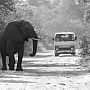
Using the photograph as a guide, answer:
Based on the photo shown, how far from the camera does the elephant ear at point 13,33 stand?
2262cm

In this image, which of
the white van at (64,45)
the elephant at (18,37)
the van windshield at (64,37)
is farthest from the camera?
the van windshield at (64,37)

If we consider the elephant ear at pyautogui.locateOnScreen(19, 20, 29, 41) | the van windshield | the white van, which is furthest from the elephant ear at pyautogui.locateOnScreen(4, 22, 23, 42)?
the van windshield

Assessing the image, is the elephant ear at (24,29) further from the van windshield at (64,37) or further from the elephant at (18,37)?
the van windshield at (64,37)

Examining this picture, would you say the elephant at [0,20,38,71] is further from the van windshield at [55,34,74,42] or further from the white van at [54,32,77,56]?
the van windshield at [55,34,74,42]

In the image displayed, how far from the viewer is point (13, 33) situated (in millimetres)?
22766

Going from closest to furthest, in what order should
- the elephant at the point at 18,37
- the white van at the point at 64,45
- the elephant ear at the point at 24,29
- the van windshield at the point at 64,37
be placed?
the elephant at the point at 18,37 → the elephant ear at the point at 24,29 → the white van at the point at 64,45 → the van windshield at the point at 64,37

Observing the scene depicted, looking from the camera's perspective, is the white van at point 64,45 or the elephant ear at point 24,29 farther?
the white van at point 64,45

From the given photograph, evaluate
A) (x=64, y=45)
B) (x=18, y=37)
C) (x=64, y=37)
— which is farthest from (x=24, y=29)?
(x=64, y=37)

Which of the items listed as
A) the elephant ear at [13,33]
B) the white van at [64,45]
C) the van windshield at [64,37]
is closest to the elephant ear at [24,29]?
the elephant ear at [13,33]

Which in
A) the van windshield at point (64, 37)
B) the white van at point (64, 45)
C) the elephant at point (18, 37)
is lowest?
the white van at point (64, 45)

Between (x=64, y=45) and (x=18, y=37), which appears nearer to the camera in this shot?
(x=18, y=37)

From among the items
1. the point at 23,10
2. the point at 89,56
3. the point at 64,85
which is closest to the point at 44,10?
the point at 23,10

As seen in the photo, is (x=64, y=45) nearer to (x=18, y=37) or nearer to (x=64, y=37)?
(x=64, y=37)

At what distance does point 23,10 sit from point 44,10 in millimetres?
76822
